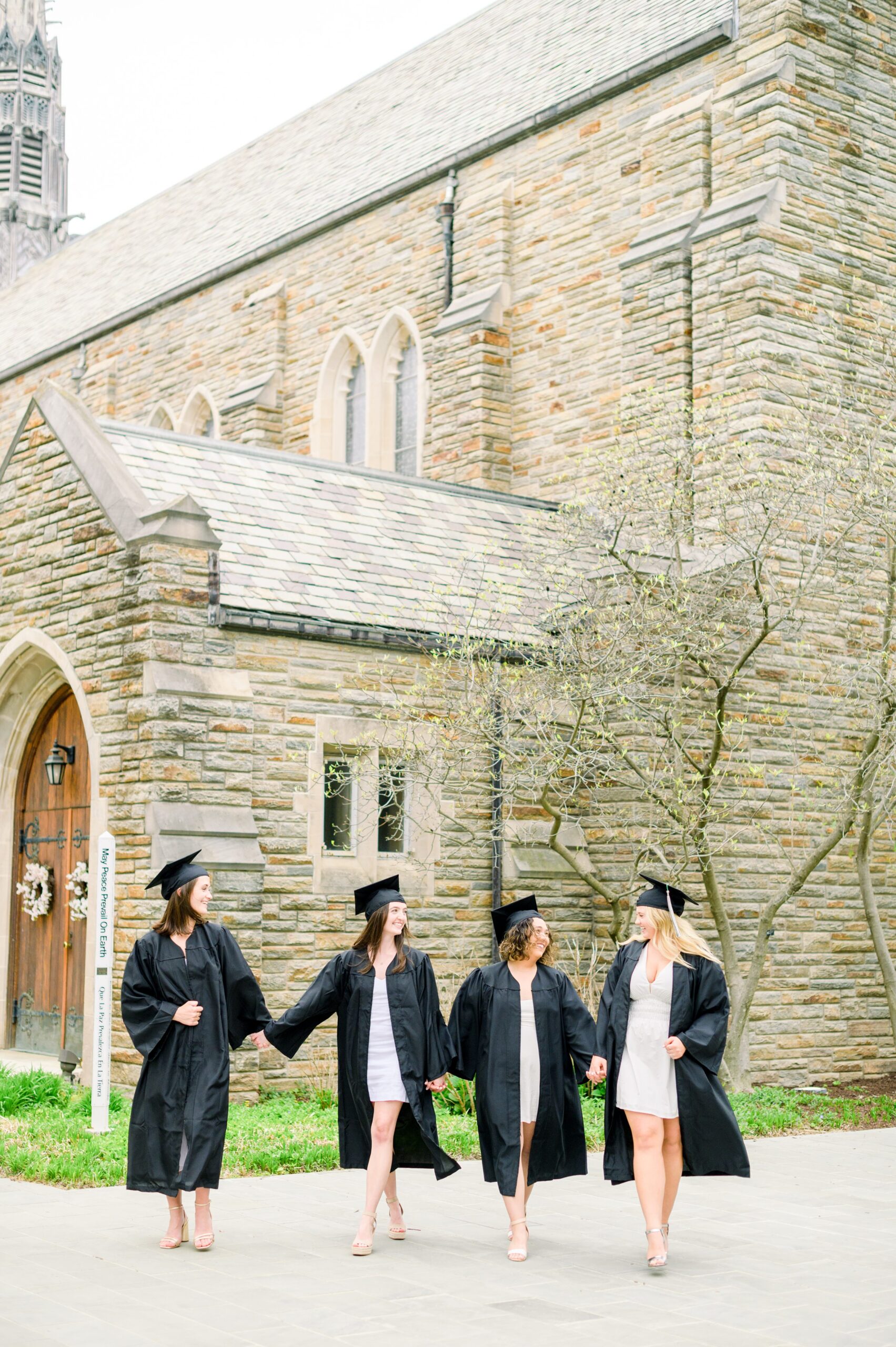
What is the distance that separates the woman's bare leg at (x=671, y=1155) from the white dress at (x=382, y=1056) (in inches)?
46.9

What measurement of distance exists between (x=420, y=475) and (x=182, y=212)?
12.5 m

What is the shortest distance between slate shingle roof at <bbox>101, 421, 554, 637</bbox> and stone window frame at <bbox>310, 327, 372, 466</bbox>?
17.5ft

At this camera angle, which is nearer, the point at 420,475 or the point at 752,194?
the point at 752,194

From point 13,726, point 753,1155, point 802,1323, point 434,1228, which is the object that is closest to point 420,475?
point 13,726

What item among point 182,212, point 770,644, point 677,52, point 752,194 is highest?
point 182,212

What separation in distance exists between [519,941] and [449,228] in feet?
44.0

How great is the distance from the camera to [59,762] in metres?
13.5

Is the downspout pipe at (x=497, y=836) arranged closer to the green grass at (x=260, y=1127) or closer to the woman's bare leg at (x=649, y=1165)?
the green grass at (x=260, y=1127)

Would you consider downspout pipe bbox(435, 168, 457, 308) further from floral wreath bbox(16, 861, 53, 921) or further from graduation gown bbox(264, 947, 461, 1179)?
graduation gown bbox(264, 947, 461, 1179)

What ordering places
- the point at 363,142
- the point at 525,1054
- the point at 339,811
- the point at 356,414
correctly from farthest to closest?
the point at 363,142 → the point at 356,414 → the point at 339,811 → the point at 525,1054

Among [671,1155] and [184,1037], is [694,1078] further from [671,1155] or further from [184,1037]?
[184,1037]

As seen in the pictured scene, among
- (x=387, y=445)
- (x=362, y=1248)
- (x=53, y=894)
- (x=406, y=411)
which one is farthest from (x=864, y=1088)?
(x=406, y=411)

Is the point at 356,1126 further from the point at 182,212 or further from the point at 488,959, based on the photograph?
the point at 182,212

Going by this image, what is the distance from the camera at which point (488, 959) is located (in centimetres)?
1345
